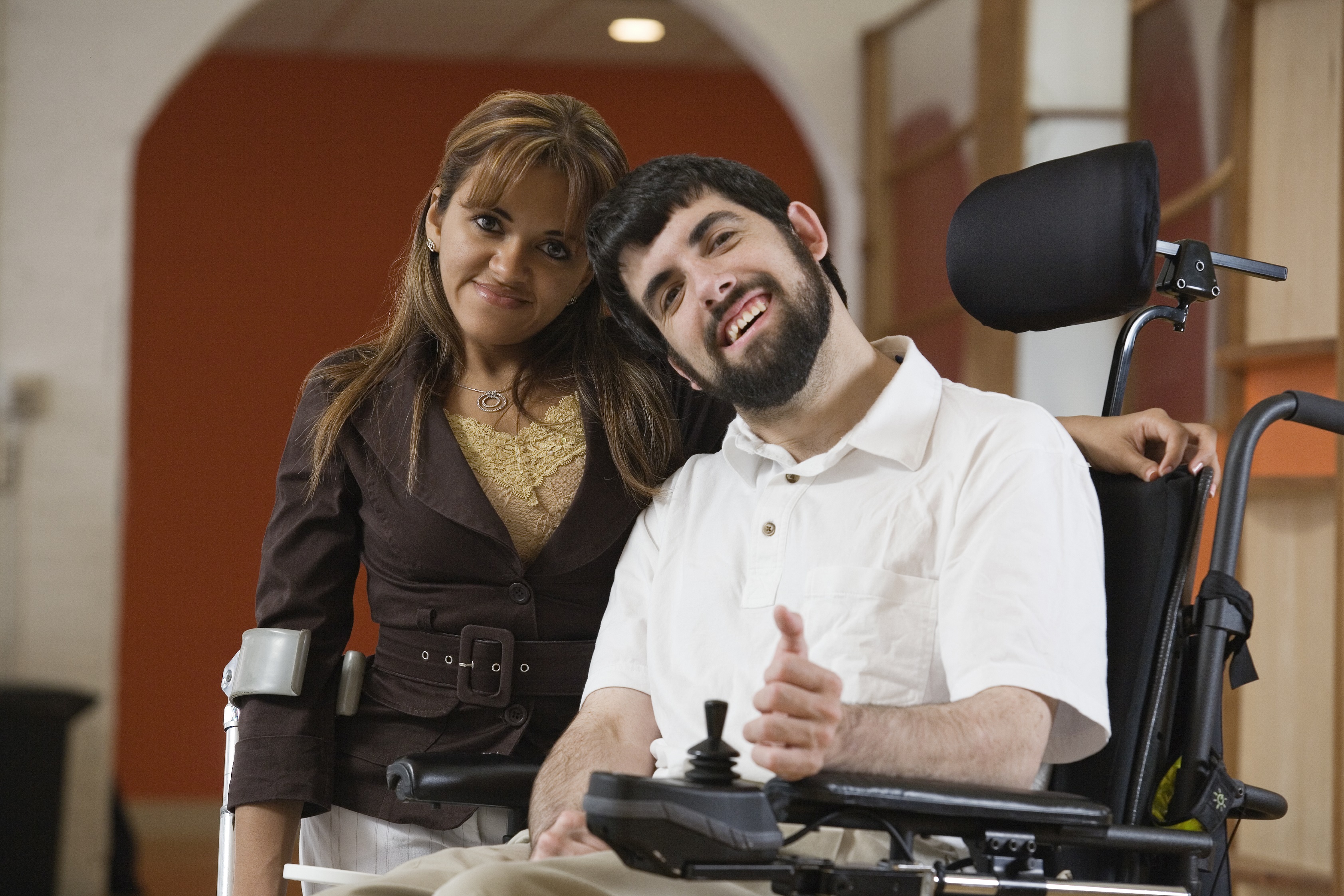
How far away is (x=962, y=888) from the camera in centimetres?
112

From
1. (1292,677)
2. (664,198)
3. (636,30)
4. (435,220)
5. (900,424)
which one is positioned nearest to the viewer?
(900,424)

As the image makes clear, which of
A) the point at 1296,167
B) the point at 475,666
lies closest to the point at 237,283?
the point at 1296,167

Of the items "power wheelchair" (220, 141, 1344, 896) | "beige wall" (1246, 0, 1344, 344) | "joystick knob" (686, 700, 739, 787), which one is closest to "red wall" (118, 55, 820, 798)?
"beige wall" (1246, 0, 1344, 344)

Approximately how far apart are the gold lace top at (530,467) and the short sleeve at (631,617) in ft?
0.36

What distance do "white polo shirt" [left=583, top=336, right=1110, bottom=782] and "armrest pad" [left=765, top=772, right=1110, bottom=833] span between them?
0.17 m

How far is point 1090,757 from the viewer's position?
1.42 metres

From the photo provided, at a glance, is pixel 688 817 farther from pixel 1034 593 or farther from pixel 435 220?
pixel 435 220

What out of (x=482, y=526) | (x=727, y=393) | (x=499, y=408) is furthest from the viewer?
(x=499, y=408)

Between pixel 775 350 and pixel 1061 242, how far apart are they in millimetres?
324

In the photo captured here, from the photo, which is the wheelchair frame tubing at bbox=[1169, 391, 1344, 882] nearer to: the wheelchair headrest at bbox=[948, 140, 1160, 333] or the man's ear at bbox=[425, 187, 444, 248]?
the wheelchair headrest at bbox=[948, 140, 1160, 333]

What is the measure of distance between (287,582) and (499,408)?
343 mm

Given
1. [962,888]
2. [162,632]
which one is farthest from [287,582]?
[162,632]

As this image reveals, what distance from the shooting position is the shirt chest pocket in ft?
4.65

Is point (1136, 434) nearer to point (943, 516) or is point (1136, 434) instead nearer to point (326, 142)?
point (943, 516)
